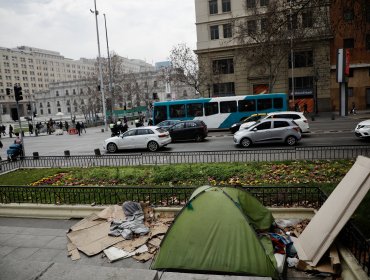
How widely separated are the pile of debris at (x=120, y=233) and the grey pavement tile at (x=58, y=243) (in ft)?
0.45

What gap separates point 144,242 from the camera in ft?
20.9

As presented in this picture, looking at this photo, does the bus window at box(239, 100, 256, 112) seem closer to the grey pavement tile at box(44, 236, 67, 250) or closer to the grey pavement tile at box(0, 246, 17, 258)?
the grey pavement tile at box(44, 236, 67, 250)

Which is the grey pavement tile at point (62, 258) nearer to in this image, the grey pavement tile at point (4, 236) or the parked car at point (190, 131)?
the grey pavement tile at point (4, 236)

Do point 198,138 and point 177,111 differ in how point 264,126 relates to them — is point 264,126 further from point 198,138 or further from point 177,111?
point 177,111

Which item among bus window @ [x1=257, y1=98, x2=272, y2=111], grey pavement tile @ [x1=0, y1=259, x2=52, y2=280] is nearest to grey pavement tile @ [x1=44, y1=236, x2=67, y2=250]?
grey pavement tile @ [x1=0, y1=259, x2=52, y2=280]

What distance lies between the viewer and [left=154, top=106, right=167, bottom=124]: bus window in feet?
92.4

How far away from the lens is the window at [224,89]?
41844mm

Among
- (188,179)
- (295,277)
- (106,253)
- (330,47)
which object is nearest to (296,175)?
(188,179)

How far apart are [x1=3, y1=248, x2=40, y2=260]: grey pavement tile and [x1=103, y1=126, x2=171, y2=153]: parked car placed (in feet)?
40.7

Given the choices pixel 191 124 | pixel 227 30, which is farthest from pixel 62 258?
pixel 227 30

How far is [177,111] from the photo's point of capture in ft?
91.5

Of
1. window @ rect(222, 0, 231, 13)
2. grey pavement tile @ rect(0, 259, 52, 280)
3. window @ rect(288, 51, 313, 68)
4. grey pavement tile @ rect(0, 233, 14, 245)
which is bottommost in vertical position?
grey pavement tile @ rect(0, 233, 14, 245)

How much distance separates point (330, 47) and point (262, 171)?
33486mm

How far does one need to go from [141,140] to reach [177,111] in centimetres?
932
